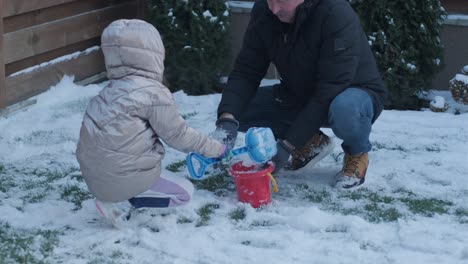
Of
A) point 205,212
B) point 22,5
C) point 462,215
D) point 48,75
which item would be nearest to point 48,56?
point 48,75

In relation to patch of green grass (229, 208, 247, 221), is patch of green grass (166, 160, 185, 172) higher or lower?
lower

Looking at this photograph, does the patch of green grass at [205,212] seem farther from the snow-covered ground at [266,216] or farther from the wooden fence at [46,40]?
the wooden fence at [46,40]

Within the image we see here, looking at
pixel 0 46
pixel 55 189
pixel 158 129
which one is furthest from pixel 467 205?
pixel 0 46

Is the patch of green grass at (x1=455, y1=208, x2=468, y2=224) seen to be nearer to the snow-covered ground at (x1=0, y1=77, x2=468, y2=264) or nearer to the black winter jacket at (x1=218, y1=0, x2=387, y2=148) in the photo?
the snow-covered ground at (x1=0, y1=77, x2=468, y2=264)

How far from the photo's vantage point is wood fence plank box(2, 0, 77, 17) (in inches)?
209

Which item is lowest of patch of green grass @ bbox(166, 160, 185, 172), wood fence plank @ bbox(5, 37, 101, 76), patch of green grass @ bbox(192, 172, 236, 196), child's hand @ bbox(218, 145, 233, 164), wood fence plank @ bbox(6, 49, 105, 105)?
wood fence plank @ bbox(6, 49, 105, 105)

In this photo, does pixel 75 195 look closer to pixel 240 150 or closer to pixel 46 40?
pixel 240 150

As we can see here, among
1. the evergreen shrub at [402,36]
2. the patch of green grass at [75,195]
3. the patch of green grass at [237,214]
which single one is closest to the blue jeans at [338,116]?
the patch of green grass at [237,214]

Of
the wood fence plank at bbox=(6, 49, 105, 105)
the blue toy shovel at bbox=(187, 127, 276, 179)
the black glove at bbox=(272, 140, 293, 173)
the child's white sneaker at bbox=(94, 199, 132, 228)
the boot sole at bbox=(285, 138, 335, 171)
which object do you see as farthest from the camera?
the wood fence plank at bbox=(6, 49, 105, 105)

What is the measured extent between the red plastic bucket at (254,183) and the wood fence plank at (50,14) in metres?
2.51

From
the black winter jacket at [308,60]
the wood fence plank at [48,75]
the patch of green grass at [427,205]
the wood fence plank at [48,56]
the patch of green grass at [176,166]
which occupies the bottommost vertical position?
the wood fence plank at [48,75]

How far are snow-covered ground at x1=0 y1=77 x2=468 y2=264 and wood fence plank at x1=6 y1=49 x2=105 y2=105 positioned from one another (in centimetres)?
66

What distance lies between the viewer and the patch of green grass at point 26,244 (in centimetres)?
316

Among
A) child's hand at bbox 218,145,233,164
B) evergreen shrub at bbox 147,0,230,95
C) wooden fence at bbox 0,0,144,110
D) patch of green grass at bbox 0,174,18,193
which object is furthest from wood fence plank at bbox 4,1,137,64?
child's hand at bbox 218,145,233,164
